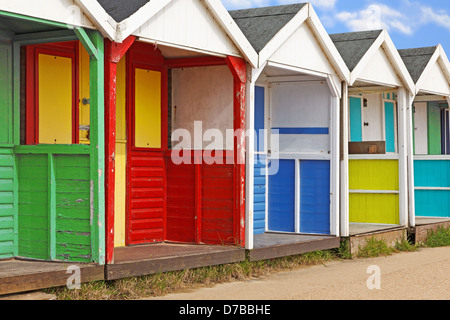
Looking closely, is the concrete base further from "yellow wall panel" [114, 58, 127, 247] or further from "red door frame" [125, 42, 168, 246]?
"yellow wall panel" [114, 58, 127, 247]

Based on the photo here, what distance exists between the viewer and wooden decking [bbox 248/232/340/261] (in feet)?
34.6

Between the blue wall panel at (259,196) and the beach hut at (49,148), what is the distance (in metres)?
3.44

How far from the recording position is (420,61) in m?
15.1

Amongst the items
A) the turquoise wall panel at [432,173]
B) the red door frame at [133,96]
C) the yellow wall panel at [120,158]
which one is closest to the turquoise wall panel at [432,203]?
the turquoise wall panel at [432,173]

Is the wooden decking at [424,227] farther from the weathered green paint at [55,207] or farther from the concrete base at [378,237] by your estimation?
the weathered green paint at [55,207]

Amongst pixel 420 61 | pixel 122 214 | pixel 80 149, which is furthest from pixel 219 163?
pixel 420 61

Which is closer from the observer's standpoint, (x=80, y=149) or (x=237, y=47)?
(x=80, y=149)

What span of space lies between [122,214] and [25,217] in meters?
1.72

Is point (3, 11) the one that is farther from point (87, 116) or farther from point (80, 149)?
point (87, 116)

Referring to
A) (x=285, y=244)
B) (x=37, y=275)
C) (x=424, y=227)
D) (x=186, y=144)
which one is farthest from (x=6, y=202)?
(x=424, y=227)

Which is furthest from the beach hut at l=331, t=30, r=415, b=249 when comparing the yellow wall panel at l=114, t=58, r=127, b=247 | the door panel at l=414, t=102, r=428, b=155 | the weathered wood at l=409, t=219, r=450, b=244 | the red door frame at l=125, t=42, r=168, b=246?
the yellow wall panel at l=114, t=58, r=127, b=247

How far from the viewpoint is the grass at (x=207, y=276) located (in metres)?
8.08

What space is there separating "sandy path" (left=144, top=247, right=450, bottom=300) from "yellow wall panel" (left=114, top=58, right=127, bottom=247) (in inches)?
65.6

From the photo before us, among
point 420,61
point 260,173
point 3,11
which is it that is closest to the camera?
point 3,11
